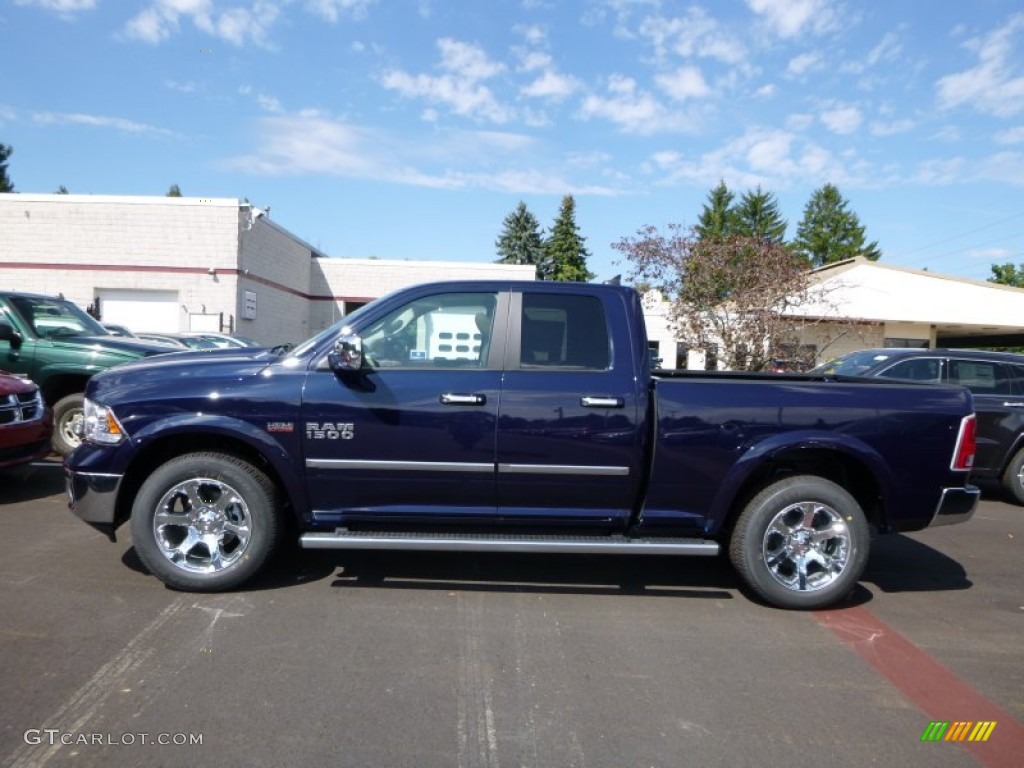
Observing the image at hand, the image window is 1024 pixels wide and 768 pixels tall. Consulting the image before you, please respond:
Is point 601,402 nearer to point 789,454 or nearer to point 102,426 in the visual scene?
point 789,454

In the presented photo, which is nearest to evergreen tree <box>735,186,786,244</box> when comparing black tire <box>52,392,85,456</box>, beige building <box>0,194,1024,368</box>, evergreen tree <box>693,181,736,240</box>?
evergreen tree <box>693,181,736,240</box>

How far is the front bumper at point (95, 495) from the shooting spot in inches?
169

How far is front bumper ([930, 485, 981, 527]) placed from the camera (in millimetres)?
4449

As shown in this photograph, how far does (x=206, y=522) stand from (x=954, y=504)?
15.7ft

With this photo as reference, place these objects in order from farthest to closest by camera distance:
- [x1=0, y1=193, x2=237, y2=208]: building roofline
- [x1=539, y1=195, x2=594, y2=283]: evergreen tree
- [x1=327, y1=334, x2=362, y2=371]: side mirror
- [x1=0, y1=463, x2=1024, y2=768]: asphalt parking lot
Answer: [x1=539, y1=195, x2=594, y2=283]: evergreen tree, [x1=0, y1=193, x2=237, y2=208]: building roofline, [x1=327, y1=334, x2=362, y2=371]: side mirror, [x1=0, y1=463, x2=1024, y2=768]: asphalt parking lot

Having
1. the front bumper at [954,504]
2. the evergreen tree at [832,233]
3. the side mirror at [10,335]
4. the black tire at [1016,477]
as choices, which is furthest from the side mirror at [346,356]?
the evergreen tree at [832,233]

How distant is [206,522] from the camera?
4.35 metres

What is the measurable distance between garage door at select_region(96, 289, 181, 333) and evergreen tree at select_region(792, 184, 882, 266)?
60.7 metres

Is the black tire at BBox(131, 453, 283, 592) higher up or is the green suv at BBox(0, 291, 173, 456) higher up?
the green suv at BBox(0, 291, 173, 456)

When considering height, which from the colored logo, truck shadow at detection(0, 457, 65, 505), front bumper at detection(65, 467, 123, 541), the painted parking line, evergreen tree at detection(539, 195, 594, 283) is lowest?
the colored logo

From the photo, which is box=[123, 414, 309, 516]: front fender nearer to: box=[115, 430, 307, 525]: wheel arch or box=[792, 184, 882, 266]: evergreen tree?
box=[115, 430, 307, 525]: wheel arch

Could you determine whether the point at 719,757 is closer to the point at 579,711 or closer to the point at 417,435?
the point at 579,711

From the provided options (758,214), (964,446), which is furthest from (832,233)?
(964,446)

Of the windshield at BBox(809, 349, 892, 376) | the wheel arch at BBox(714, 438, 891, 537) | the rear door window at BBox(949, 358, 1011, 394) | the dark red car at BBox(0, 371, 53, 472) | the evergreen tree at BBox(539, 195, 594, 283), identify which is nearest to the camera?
the wheel arch at BBox(714, 438, 891, 537)
